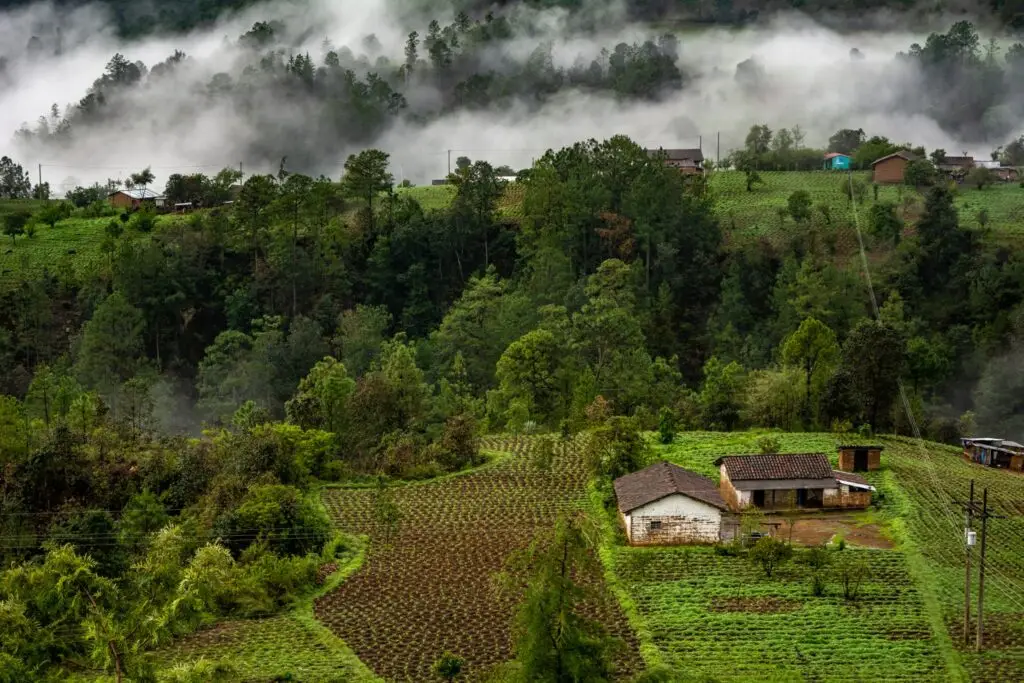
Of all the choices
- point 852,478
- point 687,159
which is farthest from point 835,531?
point 687,159

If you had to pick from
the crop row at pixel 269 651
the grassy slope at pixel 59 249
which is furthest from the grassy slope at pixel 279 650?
the grassy slope at pixel 59 249

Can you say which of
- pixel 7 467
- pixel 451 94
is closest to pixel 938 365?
pixel 7 467

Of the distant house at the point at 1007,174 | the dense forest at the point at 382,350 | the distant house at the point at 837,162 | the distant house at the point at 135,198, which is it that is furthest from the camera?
the distant house at the point at 837,162

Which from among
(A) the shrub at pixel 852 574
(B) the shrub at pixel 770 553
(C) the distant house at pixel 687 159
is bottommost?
(A) the shrub at pixel 852 574

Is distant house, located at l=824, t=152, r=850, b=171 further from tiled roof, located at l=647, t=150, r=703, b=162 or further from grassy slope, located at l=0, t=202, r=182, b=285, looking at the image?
grassy slope, located at l=0, t=202, r=182, b=285

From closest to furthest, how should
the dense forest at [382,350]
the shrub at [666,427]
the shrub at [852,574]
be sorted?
the shrub at [852,574] < the dense forest at [382,350] < the shrub at [666,427]

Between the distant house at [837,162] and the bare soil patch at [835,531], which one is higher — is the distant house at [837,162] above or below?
above

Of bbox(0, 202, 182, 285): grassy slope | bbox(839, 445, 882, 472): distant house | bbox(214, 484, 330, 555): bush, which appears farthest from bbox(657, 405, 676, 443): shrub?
bbox(0, 202, 182, 285): grassy slope

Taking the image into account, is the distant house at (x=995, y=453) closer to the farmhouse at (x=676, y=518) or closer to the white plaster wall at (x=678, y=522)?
the farmhouse at (x=676, y=518)
